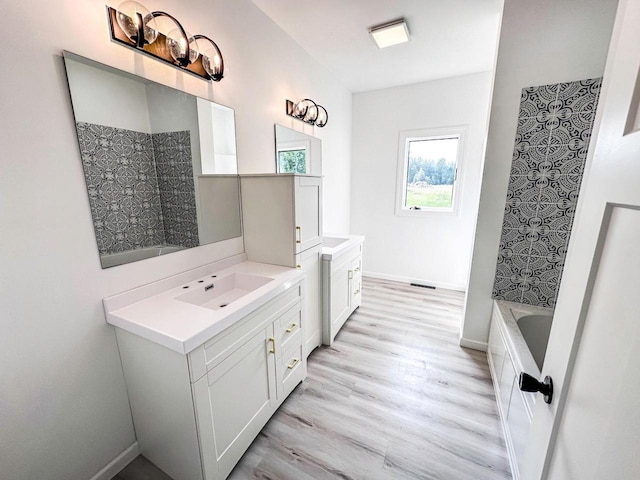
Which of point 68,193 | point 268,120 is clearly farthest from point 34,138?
point 268,120

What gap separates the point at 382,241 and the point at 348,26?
2.64 metres

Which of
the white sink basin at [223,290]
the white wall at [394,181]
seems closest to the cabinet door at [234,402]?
the white sink basin at [223,290]

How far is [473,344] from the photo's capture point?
7.81 ft

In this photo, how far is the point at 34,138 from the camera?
39.9 inches

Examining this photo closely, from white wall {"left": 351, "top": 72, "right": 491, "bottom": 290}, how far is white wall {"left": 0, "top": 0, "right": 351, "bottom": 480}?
8.82 ft

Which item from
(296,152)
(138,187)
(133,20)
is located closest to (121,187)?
(138,187)

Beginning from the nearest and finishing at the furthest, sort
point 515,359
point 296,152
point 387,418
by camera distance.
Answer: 1. point 515,359
2. point 387,418
3. point 296,152

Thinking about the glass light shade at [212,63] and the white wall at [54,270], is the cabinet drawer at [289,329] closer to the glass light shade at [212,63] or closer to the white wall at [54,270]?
the white wall at [54,270]

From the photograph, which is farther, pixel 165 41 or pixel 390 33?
pixel 390 33

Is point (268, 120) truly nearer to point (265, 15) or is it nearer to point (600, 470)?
point (265, 15)

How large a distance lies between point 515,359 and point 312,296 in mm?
1367

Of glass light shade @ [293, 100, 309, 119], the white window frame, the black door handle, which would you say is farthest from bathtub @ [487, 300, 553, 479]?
glass light shade @ [293, 100, 309, 119]

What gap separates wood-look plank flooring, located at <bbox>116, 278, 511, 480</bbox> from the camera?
1404mm

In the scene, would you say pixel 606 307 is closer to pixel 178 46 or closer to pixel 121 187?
pixel 121 187
